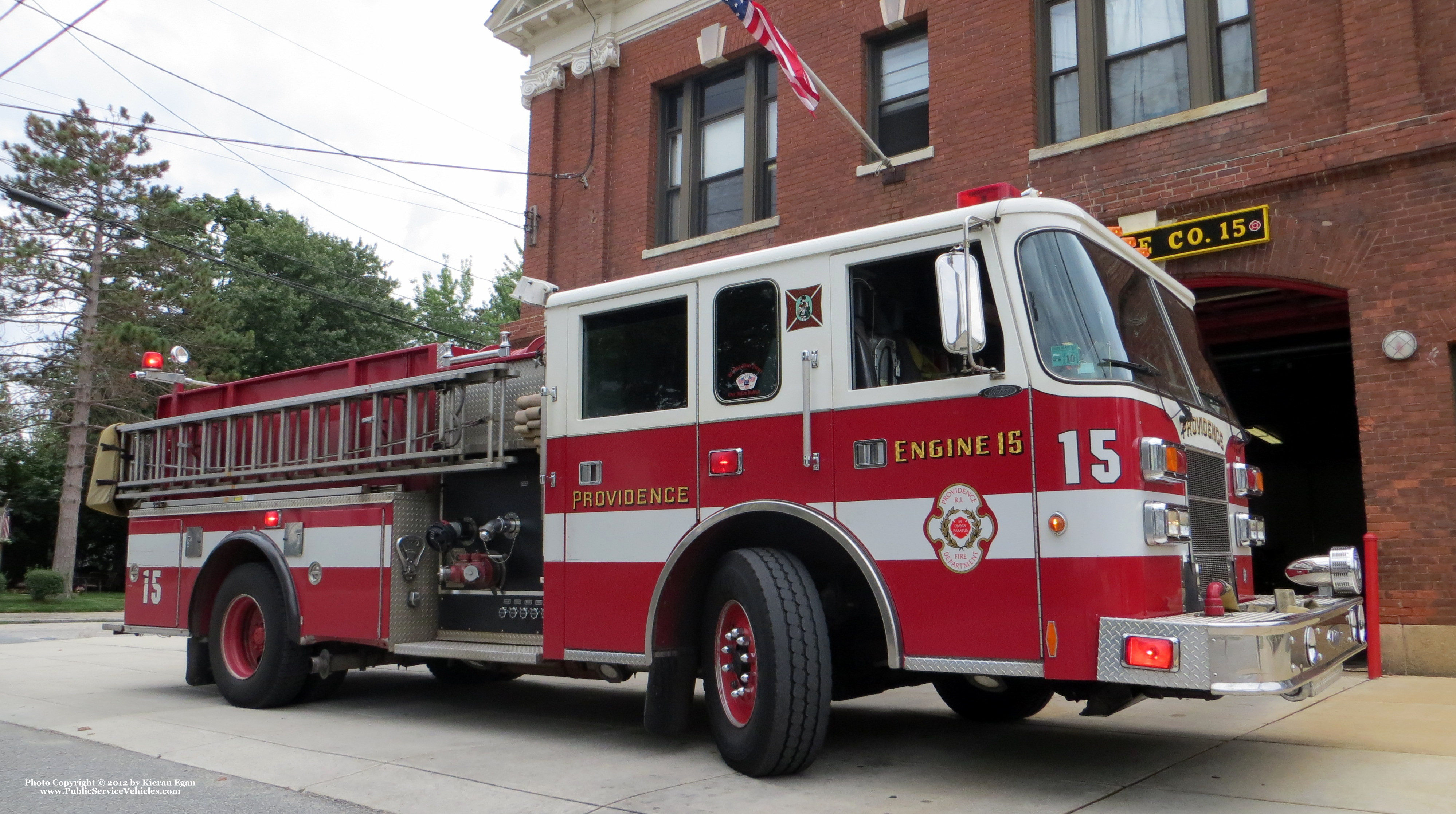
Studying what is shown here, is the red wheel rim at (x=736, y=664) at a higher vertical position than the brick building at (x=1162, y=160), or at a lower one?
lower

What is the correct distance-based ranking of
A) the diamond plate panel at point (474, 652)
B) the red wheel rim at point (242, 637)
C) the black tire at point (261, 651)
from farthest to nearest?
the red wheel rim at point (242, 637) → the black tire at point (261, 651) → the diamond plate panel at point (474, 652)

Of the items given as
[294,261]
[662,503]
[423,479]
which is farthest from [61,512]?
[662,503]

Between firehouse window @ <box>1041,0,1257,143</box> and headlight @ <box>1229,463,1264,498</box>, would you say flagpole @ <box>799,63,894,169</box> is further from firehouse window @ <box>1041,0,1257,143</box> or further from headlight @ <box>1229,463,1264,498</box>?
headlight @ <box>1229,463,1264,498</box>

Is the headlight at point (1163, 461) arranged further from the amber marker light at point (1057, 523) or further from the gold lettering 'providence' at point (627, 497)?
the gold lettering 'providence' at point (627, 497)

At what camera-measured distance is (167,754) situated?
6.30 meters

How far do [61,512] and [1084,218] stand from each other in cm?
2874

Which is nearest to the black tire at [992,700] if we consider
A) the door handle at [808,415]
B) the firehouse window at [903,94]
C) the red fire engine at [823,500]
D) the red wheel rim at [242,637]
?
the red fire engine at [823,500]

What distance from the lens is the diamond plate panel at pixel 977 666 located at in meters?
4.66

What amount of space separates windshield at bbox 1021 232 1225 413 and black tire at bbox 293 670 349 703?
560cm

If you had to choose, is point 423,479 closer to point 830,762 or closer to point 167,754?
point 167,754

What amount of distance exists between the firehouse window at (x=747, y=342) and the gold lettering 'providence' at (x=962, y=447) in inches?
32.0

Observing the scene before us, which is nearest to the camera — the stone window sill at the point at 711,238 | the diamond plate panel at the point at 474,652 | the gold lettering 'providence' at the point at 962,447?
the gold lettering 'providence' at the point at 962,447

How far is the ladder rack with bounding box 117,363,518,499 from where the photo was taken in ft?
23.5

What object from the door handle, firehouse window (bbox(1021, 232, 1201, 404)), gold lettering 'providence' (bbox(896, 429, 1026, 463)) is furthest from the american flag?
gold lettering 'providence' (bbox(896, 429, 1026, 463))
